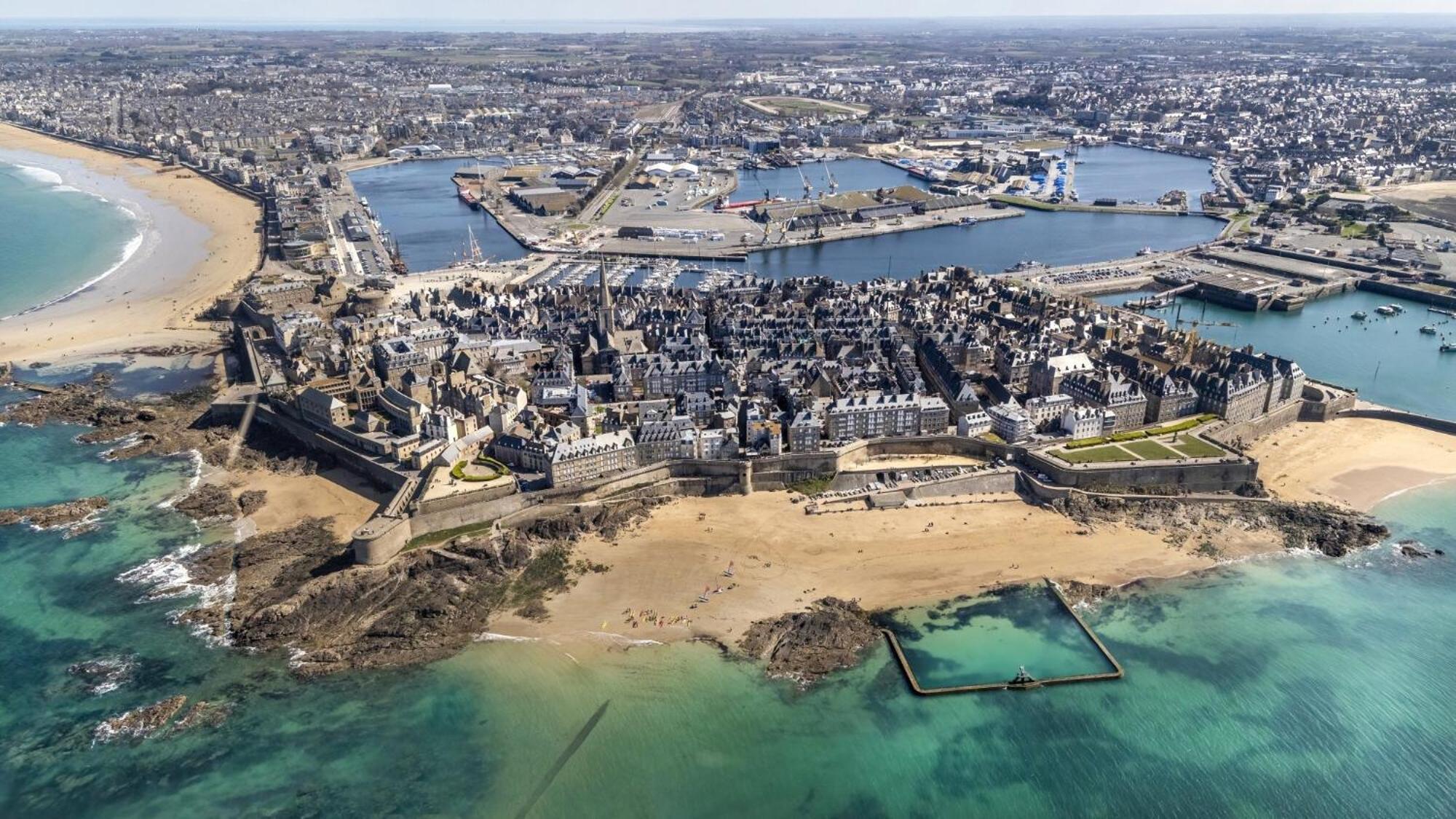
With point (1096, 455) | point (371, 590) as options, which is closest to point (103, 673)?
point (371, 590)

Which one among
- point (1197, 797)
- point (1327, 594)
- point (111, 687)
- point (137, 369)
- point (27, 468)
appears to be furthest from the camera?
point (137, 369)

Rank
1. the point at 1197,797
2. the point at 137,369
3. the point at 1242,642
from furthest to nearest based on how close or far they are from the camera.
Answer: the point at 137,369 → the point at 1242,642 → the point at 1197,797

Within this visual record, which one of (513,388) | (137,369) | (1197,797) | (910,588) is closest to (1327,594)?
(1197,797)

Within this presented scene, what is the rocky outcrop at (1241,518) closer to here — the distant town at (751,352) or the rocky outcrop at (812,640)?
the distant town at (751,352)

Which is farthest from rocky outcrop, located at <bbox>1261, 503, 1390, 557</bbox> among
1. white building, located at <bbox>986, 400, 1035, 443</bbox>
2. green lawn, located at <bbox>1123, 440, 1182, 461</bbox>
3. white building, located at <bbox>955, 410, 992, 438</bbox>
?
white building, located at <bbox>955, 410, 992, 438</bbox>

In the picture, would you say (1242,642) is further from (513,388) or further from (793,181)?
(793,181)

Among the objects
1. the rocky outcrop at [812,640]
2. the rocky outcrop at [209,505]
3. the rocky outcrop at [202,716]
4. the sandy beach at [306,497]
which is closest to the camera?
the rocky outcrop at [202,716]

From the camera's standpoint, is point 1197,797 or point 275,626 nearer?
point 1197,797

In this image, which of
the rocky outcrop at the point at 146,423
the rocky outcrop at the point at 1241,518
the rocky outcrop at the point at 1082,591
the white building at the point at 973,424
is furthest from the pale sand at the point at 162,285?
the rocky outcrop at the point at 1241,518
